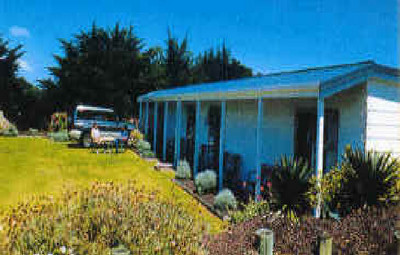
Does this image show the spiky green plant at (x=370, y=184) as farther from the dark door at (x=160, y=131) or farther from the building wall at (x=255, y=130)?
the dark door at (x=160, y=131)

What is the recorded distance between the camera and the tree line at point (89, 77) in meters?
21.9

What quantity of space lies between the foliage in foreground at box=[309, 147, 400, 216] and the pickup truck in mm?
12699

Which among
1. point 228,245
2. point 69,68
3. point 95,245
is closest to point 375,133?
point 228,245

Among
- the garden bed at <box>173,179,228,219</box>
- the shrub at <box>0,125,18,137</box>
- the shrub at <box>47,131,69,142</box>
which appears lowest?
the garden bed at <box>173,179,228,219</box>

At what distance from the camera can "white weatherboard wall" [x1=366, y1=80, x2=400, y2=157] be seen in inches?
247

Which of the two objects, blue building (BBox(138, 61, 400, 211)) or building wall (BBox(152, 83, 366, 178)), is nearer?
blue building (BBox(138, 61, 400, 211))

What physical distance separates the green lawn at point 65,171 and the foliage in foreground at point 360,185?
7.15ft

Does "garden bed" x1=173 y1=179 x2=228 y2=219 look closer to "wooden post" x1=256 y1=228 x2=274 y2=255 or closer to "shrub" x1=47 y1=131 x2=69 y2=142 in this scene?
"wooden post" x1=256 y1=228 x2=274 y2=255

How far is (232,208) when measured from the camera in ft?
22.3

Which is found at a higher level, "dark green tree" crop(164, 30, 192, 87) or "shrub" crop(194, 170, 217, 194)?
"dark green tree" crop(164, 30, 192, 87)

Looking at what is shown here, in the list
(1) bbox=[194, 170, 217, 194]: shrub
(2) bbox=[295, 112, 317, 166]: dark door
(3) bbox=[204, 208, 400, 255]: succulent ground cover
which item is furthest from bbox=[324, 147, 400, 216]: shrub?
(1) bbox=[194, 170, 217, 194]: shrub

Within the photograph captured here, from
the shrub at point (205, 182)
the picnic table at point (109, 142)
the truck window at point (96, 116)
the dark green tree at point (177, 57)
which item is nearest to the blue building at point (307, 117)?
the shrub at point (205, 182)

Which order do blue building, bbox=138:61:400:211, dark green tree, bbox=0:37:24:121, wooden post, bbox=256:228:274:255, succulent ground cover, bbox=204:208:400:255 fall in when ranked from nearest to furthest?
1. wooden post, bbox=256:228:274:255
2. succulent ground cover, bbox=204:208:400:255
3. blue building, bbox=138:61:400:211
4. dark green tree, bbox=0:37:24:121

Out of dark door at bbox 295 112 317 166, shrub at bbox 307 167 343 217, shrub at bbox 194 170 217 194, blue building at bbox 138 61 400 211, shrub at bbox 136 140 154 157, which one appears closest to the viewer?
shrub at bbox 307 167 343 217
